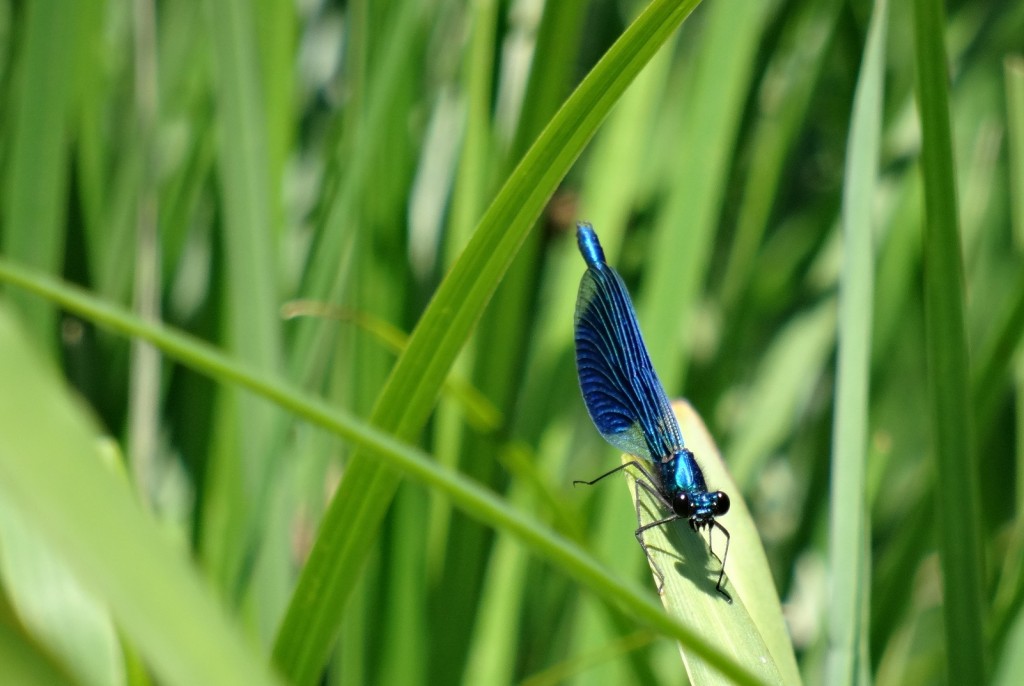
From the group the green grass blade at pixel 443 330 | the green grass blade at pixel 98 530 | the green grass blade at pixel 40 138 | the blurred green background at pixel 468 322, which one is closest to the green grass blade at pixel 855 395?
the blurred green background at pixel 468 322

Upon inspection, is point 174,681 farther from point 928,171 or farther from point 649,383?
point 649,383

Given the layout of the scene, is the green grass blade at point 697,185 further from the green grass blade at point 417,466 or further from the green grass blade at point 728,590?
the green grass blade at point 417,466

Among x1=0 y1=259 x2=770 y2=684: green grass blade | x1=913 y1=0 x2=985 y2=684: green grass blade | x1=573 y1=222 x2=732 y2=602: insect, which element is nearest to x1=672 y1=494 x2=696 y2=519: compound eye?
x1=573 y1=222 x2=732 y2=602: insect

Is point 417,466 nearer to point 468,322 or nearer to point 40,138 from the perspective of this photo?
point 468,322

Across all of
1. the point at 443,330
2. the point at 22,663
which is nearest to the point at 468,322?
the point at 443,330

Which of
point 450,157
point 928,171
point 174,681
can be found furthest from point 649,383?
point 174,681

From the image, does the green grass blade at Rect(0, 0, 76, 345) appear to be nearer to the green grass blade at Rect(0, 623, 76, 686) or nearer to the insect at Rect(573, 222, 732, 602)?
the insect at Rect(573, 222, 732, 602)
